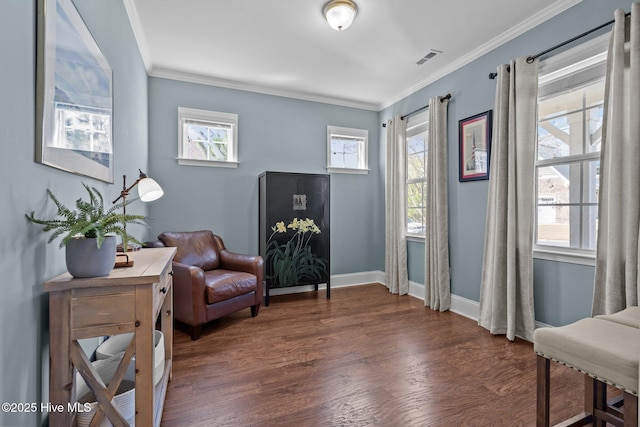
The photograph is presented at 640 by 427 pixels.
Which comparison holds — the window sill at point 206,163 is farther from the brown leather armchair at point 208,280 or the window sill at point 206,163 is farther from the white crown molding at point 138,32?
the white crown molding at point 138,32

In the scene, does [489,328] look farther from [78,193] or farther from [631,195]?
[78,193]

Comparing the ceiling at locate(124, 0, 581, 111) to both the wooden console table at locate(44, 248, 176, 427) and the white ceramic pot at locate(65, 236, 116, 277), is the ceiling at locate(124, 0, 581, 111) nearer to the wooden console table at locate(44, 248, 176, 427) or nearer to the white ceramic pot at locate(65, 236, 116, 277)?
the white ceramic pot at locate(65, 236, 116, 277)

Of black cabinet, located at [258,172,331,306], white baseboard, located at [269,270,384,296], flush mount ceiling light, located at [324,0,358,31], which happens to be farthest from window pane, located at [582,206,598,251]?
white baseboard, located at [269,270,384,296]

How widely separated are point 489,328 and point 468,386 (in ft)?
3.53

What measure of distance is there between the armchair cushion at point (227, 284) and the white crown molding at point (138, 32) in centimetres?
225

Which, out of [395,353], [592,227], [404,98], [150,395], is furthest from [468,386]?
[404,98]

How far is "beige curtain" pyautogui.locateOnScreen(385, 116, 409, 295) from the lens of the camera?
3998mm

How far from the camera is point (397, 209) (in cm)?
407

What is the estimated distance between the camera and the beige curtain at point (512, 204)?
2.52 meters

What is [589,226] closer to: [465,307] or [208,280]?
[465,307]

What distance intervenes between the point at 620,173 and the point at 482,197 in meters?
1.13

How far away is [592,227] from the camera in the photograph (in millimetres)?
2264

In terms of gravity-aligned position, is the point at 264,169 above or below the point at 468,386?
above

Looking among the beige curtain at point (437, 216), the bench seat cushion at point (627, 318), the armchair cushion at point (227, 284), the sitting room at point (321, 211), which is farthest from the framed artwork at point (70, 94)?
the beige curtain at point (437, 216)
